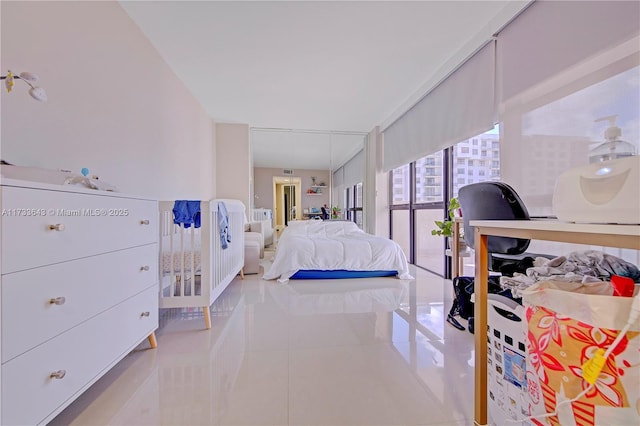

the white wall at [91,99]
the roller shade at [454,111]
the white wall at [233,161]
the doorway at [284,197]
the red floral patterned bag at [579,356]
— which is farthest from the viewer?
the doorway at [284,197]

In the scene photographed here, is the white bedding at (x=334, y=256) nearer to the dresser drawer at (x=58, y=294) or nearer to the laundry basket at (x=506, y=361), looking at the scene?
the dresser drawer at (x=58, y=294)

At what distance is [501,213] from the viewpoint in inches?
51.4

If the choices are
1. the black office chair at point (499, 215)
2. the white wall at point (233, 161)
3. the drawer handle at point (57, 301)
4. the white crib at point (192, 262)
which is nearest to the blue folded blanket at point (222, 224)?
the white crib at point (192, 262)

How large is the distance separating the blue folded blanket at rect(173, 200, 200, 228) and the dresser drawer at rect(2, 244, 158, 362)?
1.51ft

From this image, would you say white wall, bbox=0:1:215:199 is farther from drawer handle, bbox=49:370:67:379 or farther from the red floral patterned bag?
the red floral patterned bag

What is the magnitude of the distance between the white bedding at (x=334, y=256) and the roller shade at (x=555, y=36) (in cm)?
200

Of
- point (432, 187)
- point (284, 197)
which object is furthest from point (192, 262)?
point (284, 197)

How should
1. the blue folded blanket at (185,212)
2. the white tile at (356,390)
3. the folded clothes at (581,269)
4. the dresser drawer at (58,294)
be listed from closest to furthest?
the dresser drawer at (58,294), the folded clothes at (581,269), the white tile at (356,390), the blue folded blanket at (185,212)

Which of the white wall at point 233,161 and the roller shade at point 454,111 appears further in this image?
the white wall at point 233,161

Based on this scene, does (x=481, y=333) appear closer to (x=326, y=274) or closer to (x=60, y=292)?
(x=60, y=292)

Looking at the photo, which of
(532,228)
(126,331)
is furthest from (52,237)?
(532,228)

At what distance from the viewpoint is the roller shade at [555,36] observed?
4.43 feet

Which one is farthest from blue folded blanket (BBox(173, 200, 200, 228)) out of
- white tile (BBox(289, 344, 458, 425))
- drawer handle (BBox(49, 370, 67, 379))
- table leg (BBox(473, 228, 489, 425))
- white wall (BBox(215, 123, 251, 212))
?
white wall (BBox(215, 123, 251, 212))

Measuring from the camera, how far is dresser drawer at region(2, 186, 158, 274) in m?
0.73
